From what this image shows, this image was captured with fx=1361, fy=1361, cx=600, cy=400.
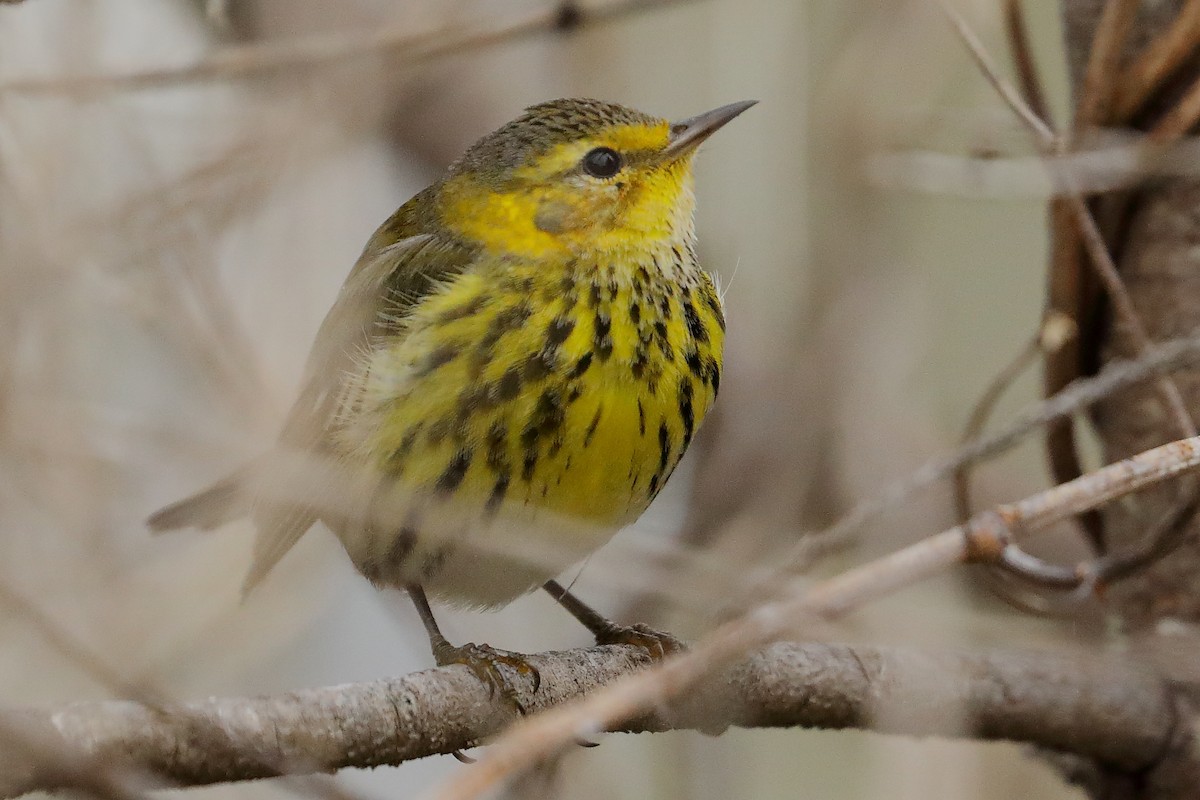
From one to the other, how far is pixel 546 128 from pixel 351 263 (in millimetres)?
1336

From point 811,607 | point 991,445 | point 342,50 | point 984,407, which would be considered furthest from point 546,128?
point 811,607

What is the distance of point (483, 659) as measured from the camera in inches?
93.0

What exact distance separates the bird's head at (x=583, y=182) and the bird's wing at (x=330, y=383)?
0.40 feet

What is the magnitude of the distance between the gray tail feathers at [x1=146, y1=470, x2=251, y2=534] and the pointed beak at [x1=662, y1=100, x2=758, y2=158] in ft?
4.42

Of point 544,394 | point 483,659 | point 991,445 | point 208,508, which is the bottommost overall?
point 208,508

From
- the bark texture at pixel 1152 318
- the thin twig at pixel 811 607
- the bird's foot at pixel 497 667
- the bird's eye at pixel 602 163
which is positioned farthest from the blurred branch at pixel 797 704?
the bird's eye at pixel 602 163

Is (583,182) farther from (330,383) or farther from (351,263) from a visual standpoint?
(351,263)

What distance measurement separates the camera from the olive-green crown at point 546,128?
3066mm

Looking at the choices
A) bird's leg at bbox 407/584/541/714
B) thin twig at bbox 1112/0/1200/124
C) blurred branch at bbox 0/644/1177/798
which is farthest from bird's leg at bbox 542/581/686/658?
thin twig at bbox 1112/0/1200/124

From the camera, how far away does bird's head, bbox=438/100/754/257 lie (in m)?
2.96

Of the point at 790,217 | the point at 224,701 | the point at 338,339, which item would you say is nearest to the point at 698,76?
the point at 790,217

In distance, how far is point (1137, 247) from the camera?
2896 millimetres

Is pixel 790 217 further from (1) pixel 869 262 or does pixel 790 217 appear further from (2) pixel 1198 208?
(2) pixel 1198 208

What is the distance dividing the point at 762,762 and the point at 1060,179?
2658 millimetres
